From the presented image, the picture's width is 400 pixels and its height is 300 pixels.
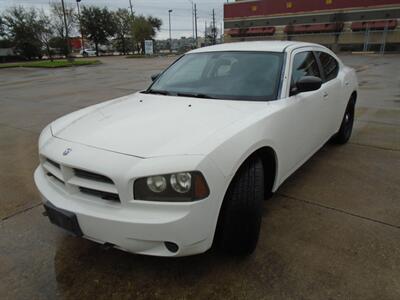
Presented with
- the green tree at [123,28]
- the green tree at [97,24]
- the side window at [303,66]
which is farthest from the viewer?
the green tree at [123,28]

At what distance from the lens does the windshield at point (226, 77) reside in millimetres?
2896

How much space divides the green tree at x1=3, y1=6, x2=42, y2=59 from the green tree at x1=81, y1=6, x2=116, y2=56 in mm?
15417

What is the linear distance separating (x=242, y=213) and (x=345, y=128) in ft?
10.9

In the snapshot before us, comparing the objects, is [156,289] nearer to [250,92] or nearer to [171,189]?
[171,189]

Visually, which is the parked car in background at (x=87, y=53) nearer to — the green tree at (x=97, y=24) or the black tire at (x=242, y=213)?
the green tree at (x=97, y=24)

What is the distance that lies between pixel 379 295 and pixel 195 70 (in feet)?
8.36

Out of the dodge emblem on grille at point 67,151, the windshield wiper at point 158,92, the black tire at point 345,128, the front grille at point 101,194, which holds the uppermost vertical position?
the windshield wiper at point 158,92

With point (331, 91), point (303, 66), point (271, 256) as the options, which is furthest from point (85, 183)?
point (331, 91)

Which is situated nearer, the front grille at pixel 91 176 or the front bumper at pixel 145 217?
the front bumper at pixel 145 217

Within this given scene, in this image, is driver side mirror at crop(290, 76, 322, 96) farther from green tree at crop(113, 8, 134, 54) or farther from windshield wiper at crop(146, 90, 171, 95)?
green tree at crop(113, 8, 134, 54)

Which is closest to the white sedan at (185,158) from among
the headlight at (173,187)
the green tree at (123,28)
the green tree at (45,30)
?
the headlight at (173,187)

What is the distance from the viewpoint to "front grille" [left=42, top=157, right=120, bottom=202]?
1932 millimetres

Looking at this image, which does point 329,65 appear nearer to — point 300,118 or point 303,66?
point 303,66

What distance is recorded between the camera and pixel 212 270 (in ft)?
7.48
